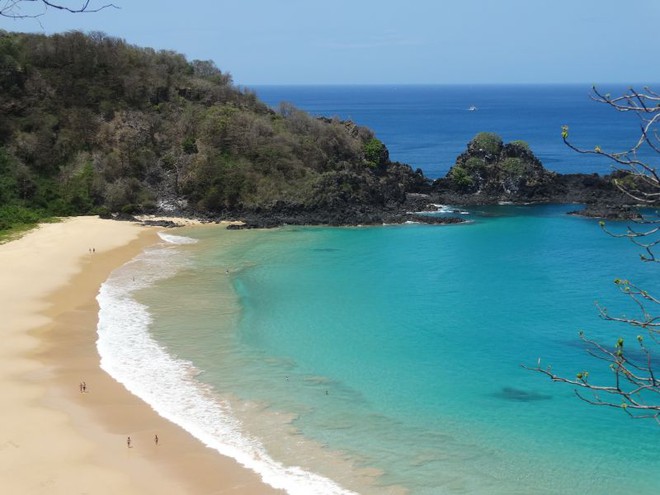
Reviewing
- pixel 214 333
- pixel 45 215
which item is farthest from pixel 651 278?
pixel 45 215

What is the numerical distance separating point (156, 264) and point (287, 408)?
18177 mm

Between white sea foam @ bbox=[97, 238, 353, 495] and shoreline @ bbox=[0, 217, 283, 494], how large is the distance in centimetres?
33

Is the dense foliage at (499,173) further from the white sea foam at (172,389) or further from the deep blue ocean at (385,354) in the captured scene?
the white sea foam at (172,389)

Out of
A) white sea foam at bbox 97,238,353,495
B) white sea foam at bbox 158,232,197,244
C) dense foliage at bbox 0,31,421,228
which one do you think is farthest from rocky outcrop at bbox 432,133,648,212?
white sea foam at bbox 97,238,353,495

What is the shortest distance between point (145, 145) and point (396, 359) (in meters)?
35.5

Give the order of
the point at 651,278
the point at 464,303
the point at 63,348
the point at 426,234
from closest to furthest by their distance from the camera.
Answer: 1. the point at 63,348
2. the point at 464,303
3. the point at 651,278
4. the point at 426,234

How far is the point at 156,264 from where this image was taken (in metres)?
34.1

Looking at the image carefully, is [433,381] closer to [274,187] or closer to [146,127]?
[274,187]

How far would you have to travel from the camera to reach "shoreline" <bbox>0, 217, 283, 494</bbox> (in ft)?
46.5

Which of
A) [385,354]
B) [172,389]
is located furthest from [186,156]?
[172,389]

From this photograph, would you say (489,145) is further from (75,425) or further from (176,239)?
(75,425)

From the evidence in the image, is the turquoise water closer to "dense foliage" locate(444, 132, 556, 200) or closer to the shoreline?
the shoreline

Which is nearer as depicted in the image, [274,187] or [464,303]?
[464,303]

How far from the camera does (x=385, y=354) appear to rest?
73.9 ft
